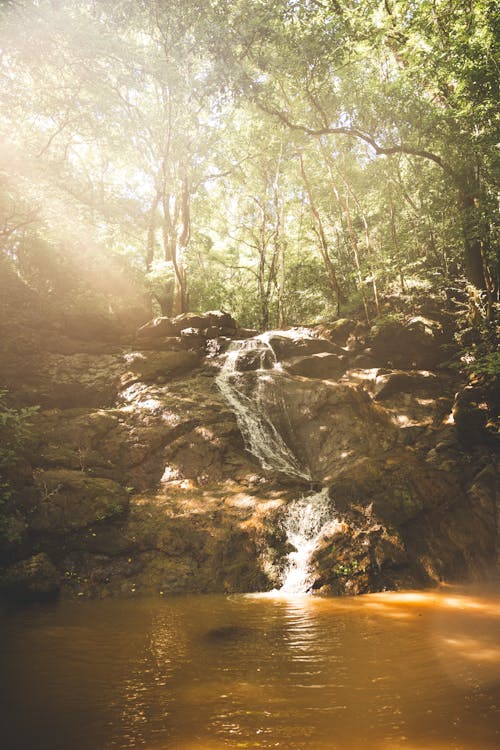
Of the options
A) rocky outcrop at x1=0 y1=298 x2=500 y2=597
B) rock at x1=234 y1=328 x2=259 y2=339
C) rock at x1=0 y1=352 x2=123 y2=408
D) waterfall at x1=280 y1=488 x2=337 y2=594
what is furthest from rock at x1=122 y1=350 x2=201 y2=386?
waterfall at x1=280 y1=488 x2=337 y2=594

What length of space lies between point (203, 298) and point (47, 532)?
765 inches

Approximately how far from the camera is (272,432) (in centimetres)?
1157

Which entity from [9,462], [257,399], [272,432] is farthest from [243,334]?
[9,462]

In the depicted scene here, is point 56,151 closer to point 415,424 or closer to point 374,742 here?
point 415,424

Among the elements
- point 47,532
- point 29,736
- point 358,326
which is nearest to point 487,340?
point 358,326

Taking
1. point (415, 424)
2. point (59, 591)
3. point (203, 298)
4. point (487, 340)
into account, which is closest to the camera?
point (59, 591)

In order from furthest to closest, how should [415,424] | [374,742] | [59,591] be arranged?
[415,424] < [59,591] < [374,742]

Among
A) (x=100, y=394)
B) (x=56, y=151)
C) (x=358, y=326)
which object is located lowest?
Answer: (x=100, y=394)

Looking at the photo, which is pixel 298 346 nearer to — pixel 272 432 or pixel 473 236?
pixel 272 432

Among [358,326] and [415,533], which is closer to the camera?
[415,533]

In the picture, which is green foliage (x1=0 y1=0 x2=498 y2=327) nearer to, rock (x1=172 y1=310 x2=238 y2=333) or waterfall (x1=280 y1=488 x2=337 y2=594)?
rock (x1=172 y1=310 x2=238 y2=333)

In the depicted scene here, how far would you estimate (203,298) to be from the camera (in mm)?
25391

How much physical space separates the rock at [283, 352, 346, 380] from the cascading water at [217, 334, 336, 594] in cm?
52

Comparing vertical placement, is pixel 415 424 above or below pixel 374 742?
above
